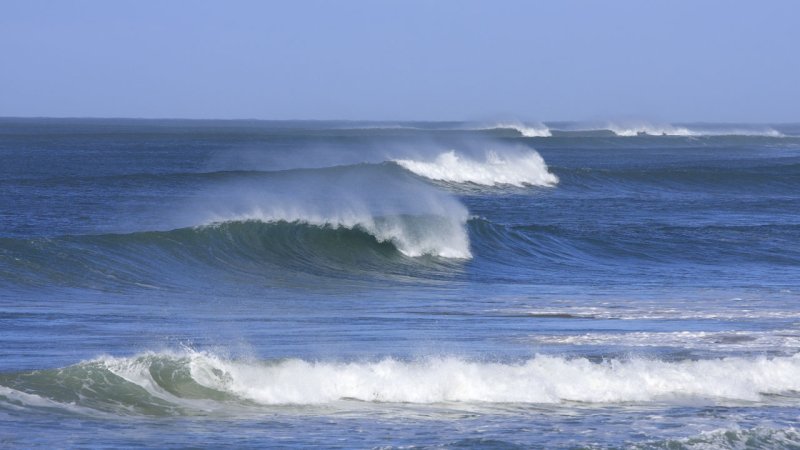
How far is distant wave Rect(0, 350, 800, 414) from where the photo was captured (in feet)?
33.3

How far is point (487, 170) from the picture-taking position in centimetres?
4772

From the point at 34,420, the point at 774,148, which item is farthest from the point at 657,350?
the point at 774,148

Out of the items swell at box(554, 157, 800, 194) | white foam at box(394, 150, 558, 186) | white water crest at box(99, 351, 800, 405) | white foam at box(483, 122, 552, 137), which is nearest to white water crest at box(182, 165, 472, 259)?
white foam at box(394, 150, 558, 186)

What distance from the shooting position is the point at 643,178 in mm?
48062

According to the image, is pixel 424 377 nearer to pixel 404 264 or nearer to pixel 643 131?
pixel 404 264

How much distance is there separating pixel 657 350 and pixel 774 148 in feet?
265

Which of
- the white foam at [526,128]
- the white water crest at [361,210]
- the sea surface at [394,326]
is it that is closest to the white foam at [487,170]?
the white water crest at [361,210]

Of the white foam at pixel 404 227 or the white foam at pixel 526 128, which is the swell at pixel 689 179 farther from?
the white foam at pixel 526 128

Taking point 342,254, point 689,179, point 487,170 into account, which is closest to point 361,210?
point 342,254

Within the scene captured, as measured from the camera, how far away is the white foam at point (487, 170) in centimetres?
4675

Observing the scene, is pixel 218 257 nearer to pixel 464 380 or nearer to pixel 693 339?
pixel 693 339

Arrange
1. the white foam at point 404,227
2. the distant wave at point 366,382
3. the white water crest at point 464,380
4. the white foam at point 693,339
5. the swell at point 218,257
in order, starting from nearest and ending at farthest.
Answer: the distant wave at point 366,382 < the white water crest at point 464,380 < the white foam at point 693,339 < the swell at point 218,257 < the white foam at point 404,227

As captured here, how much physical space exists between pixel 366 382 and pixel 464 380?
34.2 inches

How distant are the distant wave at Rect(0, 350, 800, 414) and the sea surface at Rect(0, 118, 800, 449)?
0.08ft
